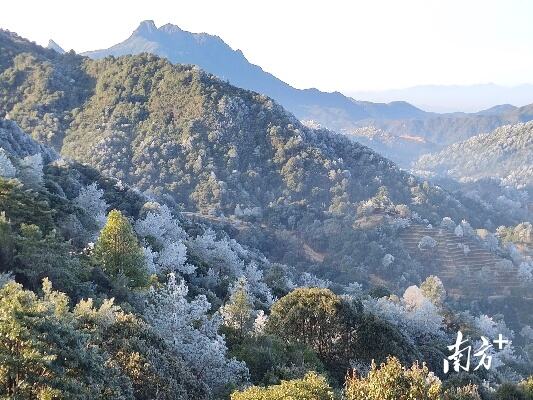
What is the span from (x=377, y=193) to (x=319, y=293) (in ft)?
387

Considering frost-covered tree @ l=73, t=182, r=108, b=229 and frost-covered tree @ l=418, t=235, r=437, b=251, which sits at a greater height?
frost-covered tree @ l=73, t=182, r=108, b=229

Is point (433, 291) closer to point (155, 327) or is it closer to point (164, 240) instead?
point (164, 240)

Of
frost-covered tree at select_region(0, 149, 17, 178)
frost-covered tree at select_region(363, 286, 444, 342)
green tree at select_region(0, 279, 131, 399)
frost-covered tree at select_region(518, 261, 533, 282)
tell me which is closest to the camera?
green tree at select_region(0, 279, 131, 399)

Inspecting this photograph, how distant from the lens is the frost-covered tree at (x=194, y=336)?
24.9 meters

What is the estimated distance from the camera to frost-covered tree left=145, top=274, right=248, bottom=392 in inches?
982

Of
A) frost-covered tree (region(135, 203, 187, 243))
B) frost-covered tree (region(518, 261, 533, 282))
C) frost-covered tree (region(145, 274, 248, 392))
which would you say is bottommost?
frost-covered tree (region(518, 261, 533, 282))

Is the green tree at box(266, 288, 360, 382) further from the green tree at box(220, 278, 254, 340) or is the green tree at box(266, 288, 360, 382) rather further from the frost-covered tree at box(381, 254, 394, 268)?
the frost-covered tree at box(381, 254, 394, 268)

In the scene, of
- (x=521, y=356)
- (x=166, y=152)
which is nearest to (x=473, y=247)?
(x=521, y=356)

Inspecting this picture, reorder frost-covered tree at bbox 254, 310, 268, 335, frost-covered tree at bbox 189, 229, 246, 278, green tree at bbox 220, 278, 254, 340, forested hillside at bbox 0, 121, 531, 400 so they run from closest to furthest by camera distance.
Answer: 1. forested hillside at bbox 0, 121, 531, 400
2. green tree at bbox 220, 278, 254, 340
3. frost-covered tree at bbox 254, 310, 268, 335
4. frost-covered tree at bbox 189, 229, 246, 278

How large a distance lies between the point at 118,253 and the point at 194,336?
36.7 feet

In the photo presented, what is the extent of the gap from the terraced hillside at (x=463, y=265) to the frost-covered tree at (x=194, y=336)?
309ft

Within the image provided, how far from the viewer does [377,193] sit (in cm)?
15288

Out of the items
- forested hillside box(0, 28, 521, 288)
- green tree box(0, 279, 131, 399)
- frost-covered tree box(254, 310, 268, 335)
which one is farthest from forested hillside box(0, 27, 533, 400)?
forested hillside box(0, 28, 521, 288)

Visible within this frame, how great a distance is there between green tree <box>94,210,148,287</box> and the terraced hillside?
301 feet
